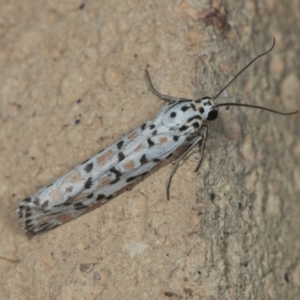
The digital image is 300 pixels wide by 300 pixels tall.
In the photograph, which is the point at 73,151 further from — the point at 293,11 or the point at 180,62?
the point at 293,11

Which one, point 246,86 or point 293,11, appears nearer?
point 246,86

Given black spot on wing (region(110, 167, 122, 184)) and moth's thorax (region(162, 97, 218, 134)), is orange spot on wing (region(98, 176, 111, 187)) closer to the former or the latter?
black spot on wing (region(110, 167, 122, 184))

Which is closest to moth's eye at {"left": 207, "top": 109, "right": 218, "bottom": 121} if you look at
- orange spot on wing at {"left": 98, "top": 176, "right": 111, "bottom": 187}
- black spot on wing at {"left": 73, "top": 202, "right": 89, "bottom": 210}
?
orange spot on wing at {"left": 98, "top": 176, "right": 111, "bottom": 187}

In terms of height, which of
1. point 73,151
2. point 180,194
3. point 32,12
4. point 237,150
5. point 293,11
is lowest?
point 180,194

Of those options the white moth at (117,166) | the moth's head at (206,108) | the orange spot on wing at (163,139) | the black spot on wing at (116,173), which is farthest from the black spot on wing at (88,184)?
the moth's head at (206,108)

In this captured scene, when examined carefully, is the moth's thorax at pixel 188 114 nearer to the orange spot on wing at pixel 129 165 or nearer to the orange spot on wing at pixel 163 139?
the orange spot on wing at pixel 163 139

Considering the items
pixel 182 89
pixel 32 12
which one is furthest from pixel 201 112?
pixel 32 12

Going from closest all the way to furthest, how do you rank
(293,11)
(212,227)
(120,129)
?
(212,227) → (120,129) → (293,11)

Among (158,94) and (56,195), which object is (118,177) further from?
(158,94)
